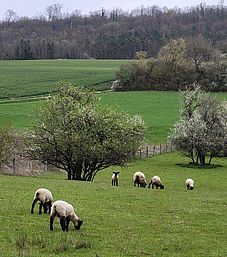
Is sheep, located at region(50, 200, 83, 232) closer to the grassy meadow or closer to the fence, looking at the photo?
the grassy meadow

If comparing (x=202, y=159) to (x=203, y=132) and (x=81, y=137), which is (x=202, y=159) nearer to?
(x=203, y=132)

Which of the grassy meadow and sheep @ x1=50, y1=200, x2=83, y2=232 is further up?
sheep @ x1=50, y1=200, x2=83, y2=232

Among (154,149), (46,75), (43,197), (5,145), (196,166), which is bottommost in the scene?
(196,166)

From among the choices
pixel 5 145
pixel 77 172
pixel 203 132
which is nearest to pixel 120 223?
pixel 77 172

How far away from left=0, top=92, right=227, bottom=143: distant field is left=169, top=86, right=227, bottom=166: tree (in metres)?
9.81

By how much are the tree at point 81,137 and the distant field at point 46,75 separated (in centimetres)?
7165

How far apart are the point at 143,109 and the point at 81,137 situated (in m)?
61.8

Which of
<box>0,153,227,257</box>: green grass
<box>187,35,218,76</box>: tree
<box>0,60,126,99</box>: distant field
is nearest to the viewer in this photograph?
<box>0,153,227,257</box>: green grass

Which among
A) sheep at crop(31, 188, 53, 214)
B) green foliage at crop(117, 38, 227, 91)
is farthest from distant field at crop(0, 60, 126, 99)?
sheep at crop(31, 188, 53, 214)

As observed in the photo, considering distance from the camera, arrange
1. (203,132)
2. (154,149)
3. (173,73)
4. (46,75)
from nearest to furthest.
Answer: (203,132), (154,149), (173,73), (46,75)

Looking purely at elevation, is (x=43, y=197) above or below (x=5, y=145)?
above

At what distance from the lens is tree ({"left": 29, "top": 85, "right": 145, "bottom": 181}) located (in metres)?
49.1

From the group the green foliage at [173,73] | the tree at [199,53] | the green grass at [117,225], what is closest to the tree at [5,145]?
the green grass at [117,225]

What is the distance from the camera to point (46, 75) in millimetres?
152625
